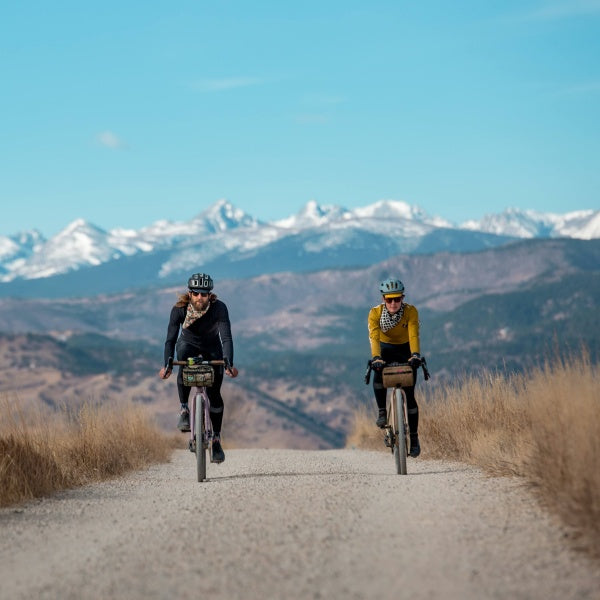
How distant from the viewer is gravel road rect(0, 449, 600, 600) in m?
5.66

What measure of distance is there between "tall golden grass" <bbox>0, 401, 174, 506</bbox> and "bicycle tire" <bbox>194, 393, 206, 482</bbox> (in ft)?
5.02

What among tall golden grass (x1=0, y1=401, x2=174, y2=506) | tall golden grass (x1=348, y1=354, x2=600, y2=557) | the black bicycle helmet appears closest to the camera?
tall golden grass (x1=348, y1=354, x2=600, y2=557)

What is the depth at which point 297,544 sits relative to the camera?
6.83 meters

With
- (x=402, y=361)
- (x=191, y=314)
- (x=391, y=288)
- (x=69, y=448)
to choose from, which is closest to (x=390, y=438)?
(x=402, y=361)

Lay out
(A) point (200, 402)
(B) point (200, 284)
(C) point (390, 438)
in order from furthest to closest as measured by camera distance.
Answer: (C) point (390, 438)
(A) point (200, 402)
(B) point (200, 284)

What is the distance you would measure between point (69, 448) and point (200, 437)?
2413mm

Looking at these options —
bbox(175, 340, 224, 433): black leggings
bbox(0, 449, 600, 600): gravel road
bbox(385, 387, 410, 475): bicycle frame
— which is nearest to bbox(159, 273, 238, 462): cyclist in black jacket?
bbox(175, 340, 224, 433): black leggings

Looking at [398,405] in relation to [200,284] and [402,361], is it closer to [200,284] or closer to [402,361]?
[402,361]

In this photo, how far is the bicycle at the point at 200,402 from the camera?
1179 cm

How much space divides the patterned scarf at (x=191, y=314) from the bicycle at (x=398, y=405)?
83.8 inches

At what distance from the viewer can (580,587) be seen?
18.1ft

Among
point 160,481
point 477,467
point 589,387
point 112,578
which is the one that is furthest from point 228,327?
point 112,578

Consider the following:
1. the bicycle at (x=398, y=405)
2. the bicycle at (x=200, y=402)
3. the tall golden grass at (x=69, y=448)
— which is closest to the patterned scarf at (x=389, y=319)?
the bicycle at (x=398, y=405)

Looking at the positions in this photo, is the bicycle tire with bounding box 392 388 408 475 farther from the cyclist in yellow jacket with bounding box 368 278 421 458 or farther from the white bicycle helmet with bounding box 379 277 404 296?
the white bicycle helmet with bounding box 379 277 404 296
